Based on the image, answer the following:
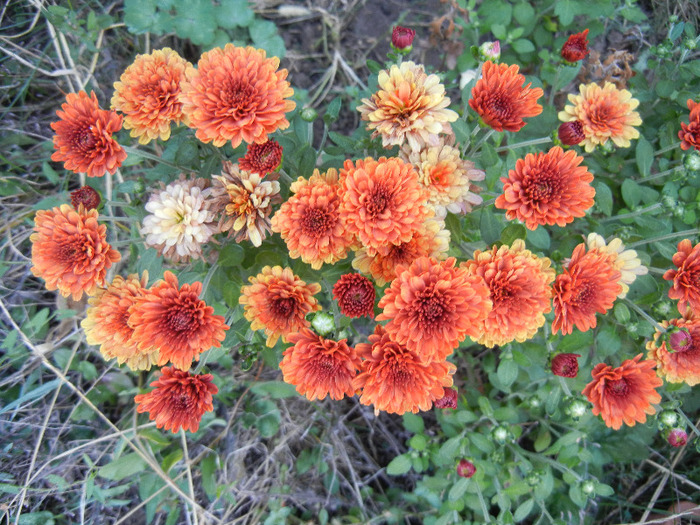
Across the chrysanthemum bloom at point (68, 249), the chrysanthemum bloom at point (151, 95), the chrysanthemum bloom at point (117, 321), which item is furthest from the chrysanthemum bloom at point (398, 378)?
the chrysanthemum bloom at point (151, 95)

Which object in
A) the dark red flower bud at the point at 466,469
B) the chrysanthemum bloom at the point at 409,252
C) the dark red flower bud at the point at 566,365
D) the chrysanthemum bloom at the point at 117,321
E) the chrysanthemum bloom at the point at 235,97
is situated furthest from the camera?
the dark red flower bud at the point at 466,469

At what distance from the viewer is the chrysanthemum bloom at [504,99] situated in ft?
7.95

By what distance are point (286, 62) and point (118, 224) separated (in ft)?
7.19

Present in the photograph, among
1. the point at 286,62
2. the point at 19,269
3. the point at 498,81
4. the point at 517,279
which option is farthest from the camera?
the point at 286,62

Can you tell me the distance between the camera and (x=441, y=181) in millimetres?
2469

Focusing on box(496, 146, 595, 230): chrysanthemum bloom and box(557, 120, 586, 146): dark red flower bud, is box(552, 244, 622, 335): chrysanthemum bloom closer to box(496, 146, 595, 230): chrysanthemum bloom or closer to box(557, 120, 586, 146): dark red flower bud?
box(496, 146, 595, 230): chrysanthemum bloom

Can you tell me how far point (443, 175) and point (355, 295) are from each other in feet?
2.57

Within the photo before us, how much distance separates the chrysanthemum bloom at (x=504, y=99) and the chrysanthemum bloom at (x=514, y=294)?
667 mm

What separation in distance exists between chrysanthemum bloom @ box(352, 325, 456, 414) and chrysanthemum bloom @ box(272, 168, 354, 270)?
56cm

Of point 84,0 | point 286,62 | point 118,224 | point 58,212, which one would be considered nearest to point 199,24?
point 286,62

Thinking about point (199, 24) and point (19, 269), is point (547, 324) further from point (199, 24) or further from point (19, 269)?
point (19, 269)

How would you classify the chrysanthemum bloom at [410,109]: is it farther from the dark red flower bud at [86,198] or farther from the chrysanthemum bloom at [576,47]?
the dark red flower bud at [86,198]

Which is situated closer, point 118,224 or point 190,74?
point 190,74

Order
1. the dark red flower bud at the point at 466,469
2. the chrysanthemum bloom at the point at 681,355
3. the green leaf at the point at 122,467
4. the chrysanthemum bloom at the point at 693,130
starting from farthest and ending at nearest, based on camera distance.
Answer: the green leaf at the point at 122,467 → the dark red flower bud at the point at 466,469 → the chrysanthemum bloom at the point at 693,130 → the chrysanthemum bloom at the point at 681,355
